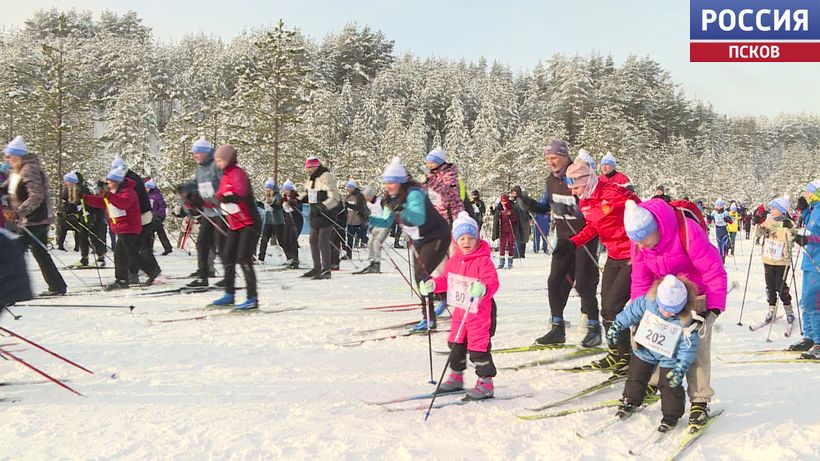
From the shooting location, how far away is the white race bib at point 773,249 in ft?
25.7

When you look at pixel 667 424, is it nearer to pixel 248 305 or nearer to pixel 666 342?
pixel 666 342

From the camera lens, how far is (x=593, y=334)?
222 inches

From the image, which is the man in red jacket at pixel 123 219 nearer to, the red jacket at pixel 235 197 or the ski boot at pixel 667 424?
the red jacket at pixel 235 197

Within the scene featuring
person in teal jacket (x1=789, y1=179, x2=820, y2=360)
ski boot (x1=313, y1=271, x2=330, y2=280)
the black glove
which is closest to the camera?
the black glove

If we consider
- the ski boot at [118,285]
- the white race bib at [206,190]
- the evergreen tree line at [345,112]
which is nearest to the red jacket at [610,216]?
the white race bib at [206,190]

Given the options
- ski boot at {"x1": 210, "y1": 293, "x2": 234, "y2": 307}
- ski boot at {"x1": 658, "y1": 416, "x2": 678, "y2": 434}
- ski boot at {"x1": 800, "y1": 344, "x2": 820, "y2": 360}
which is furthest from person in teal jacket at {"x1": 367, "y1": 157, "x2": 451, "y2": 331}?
ski boot at {"x1": 800, "y1": 344, "x2": 820, "y2": 360}

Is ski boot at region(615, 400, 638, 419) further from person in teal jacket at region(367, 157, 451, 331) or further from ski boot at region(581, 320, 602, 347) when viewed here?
person in teal jacket at region(367, 157, 451, 331)

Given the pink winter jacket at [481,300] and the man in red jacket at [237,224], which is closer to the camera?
the pink winter jacket at [481,300]

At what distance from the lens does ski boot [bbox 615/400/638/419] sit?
370 centimetres

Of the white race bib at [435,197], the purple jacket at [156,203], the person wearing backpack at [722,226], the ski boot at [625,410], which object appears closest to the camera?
the ski boot at [625,410]

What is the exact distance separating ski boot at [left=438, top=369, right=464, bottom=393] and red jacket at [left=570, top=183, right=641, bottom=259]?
5.75ft

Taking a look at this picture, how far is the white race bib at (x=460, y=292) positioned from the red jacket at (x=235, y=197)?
354cm

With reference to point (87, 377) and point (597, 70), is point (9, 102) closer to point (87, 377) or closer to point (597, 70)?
point (87, 377)

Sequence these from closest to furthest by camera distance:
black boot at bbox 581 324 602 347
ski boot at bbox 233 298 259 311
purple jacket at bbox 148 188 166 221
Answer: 1. black boot at bbox 581 324 602 347
2. ski boot at bbox 233 298 259 311
3. purple jacket at bbox 148 188 166 221
